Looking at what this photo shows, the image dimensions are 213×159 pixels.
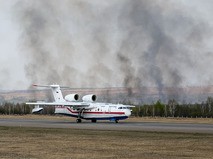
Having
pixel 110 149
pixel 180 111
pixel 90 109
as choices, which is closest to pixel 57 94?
pixel 90 109

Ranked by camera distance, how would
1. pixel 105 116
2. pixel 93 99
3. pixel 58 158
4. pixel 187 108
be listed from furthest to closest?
pixel 187 108, pixel 93 99, pixel 105 116, pixel 58 158

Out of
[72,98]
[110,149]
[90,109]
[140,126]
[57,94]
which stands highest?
[57,94]

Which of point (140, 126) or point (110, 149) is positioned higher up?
point (140, 126)

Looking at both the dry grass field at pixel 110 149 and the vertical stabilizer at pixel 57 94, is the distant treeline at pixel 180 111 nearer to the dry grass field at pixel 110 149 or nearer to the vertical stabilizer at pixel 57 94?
the vertical stabilizer at pixel 57 94

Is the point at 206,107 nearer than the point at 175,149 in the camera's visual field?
No

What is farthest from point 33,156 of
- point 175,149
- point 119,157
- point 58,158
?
point 175,149

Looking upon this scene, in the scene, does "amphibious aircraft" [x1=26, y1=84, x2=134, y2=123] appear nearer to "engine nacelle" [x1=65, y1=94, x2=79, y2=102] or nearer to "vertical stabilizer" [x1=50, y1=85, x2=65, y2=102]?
"engine nacelle" [x1=65, y1=94, x2=79, y2=102]

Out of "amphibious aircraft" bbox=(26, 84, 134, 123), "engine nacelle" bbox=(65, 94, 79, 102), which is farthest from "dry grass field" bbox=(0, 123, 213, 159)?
"engine nacelle" bbox=(65, 94, 79, 102)

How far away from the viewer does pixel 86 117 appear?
3159 inches

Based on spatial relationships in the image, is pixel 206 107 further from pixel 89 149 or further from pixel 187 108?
pixel 89 149

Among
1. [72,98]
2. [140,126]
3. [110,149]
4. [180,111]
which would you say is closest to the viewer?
[110,149]

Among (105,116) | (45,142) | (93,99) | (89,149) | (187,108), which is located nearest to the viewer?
(89,149)

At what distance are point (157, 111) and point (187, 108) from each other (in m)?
8.77

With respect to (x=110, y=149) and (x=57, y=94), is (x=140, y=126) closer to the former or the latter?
(x=110, y=149)
